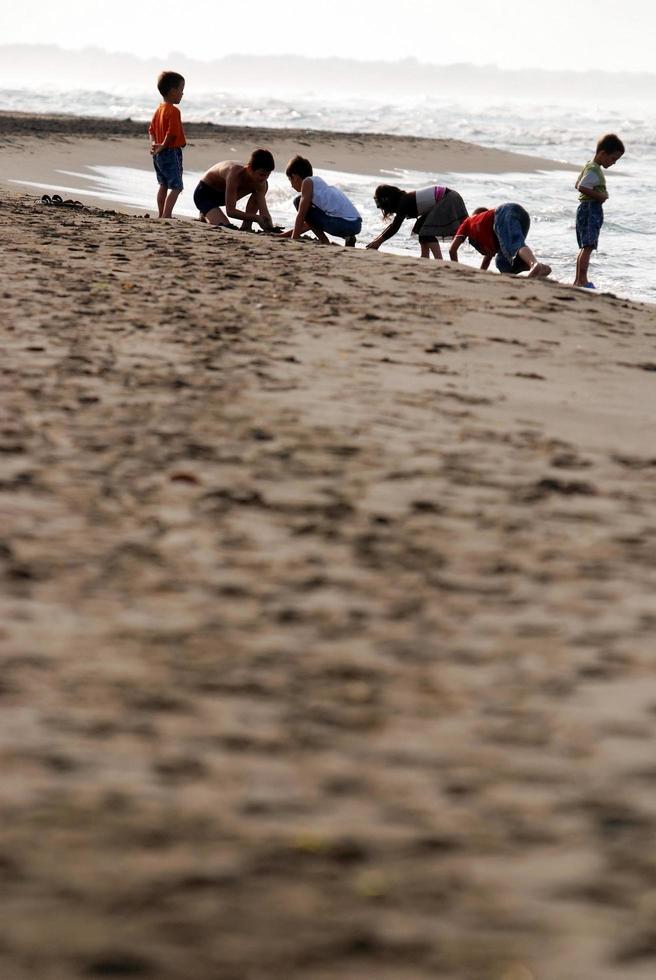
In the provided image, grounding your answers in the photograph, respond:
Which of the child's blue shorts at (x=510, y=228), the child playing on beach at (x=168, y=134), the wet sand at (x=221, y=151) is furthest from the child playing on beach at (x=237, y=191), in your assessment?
the wet sand at (x=221, y=151)

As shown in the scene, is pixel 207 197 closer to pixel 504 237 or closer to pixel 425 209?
A: pixel 425 209

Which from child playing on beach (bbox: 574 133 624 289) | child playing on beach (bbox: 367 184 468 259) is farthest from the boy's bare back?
child playing on beach (bbox: 574 133 624 289)

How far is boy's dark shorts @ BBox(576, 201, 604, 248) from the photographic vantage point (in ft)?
31.6

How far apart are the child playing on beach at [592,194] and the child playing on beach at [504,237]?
0.47 m

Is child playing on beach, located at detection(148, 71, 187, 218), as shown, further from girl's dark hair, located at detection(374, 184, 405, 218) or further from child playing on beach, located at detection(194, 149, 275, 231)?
girl's dark hair, located at detection(374, 184, 405, 218)

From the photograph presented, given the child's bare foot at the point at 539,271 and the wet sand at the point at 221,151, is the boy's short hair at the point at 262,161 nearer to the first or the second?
the child's bare foot at the point at 539,271

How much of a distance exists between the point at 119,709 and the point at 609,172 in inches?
1104

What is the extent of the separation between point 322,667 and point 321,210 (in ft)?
26.6

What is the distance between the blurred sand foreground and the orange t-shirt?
5452mm

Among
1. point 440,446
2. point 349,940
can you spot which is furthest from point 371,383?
point 349,940

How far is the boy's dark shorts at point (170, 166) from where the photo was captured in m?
10.6

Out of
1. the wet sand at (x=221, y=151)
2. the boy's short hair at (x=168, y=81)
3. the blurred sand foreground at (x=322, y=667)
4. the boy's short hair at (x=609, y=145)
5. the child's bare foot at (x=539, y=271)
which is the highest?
the wet sand at (x=221, y=151)

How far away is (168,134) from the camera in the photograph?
34.1ft

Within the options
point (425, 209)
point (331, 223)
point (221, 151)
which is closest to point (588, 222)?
point (425, 209)
